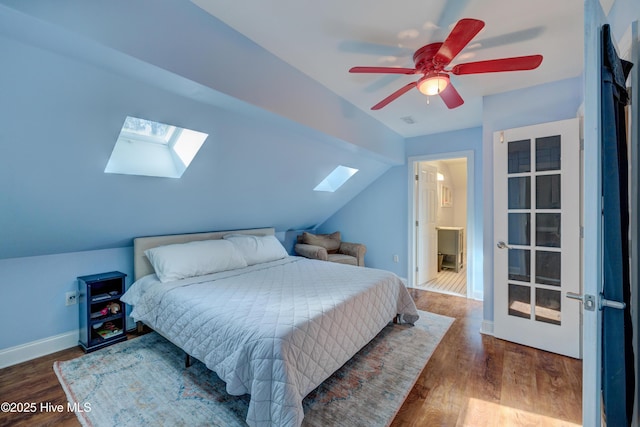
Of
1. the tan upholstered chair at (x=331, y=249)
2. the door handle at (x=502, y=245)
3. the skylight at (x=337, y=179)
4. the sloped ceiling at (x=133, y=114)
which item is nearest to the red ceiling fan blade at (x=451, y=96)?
the sloped ceiling at (x=133, y=114)

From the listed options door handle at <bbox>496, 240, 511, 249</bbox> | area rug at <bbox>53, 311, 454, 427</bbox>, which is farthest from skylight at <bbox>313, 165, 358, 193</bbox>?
area rug at <bbox>53, 311, 454, 427</bbox>

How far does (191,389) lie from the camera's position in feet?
6.21

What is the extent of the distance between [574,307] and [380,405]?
1.85 meters

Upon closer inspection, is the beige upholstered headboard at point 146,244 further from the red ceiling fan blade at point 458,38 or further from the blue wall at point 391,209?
the red ceiling fan blade at point 458,38

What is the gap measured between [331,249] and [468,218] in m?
2.12

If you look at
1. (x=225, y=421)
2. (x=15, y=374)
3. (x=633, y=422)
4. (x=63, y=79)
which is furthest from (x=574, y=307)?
(x=15, y=374)

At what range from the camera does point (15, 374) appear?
2.08 m

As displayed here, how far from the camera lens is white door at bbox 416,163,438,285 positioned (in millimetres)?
4258

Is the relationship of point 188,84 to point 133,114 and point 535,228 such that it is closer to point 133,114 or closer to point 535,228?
point 133,114

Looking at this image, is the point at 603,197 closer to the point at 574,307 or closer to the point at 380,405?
the point at 380,405

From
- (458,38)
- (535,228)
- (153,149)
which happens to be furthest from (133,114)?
(535,228)

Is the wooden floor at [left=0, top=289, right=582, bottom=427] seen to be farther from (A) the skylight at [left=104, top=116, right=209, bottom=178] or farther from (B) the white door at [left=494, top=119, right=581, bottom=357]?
(A) the skylight at [left=104, top=116, right=209, bottom=178]

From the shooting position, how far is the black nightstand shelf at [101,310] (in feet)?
7.85

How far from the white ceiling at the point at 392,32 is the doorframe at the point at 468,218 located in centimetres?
137
